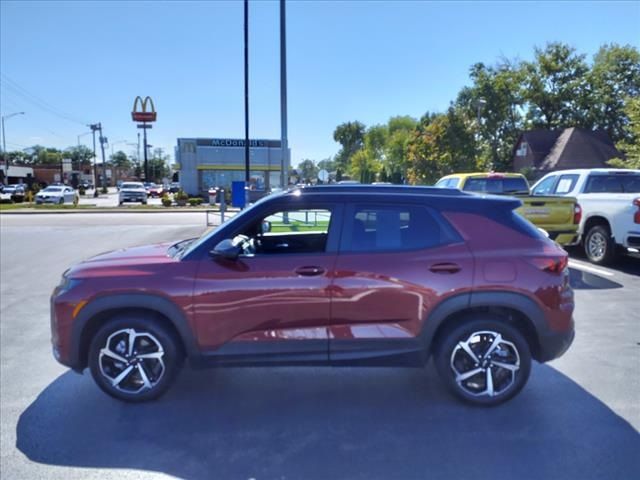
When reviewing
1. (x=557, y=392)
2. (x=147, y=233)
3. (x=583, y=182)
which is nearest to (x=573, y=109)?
(x=583, y=182)

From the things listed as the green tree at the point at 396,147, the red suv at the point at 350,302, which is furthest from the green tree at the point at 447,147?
the red suv at the point at 350,302

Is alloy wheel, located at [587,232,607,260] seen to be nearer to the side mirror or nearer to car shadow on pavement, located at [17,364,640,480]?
car shadow on pavement, located at [17,364,640,480]

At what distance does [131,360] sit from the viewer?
3.47 meters

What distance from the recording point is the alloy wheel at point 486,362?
11.3 ft

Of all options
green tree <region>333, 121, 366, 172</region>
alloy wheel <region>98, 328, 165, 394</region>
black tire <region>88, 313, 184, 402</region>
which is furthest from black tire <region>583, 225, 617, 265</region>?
green tree <region>333, 121, 366, 172</region>

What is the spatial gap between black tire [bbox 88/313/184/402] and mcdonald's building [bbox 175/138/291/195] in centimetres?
4146

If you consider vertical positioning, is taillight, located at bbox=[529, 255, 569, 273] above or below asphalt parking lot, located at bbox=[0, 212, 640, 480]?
above

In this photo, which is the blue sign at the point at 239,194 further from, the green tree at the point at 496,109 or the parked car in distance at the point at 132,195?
the green tree at the point at 496,109

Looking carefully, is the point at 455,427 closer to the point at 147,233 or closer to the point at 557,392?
the point at 557,392

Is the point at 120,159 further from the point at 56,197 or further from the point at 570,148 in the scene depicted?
the point at 570,148

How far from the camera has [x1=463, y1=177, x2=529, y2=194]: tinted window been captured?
11.1 m

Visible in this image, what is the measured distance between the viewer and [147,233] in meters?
15.2

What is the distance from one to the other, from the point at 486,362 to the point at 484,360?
22 millimetres

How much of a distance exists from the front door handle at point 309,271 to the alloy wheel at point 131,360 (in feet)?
4.10
